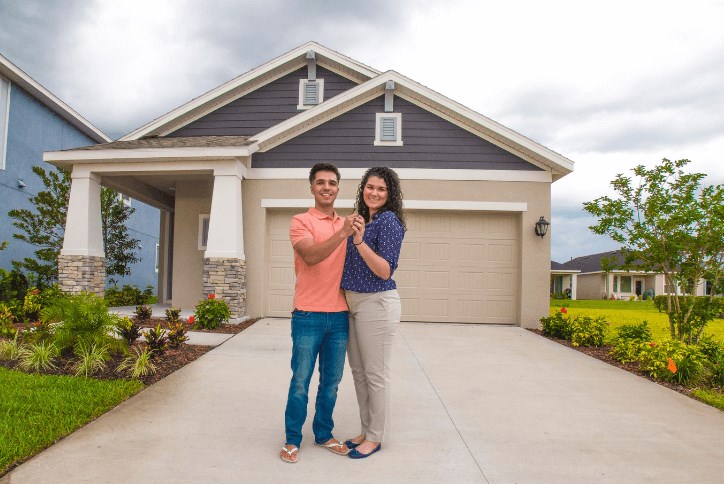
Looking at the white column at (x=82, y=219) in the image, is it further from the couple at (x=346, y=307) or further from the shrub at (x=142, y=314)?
the couple at (x=346, y=307)

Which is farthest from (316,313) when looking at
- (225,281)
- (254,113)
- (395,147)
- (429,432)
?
(254,113)

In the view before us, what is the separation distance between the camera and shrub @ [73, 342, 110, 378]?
4.94 meters

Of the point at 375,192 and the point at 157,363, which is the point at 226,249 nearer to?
the point at 157,363

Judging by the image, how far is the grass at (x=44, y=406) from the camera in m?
3.18

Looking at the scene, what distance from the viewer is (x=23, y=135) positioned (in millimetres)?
13008

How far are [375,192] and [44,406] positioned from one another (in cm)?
319

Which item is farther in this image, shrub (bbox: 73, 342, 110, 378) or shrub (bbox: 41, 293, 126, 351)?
shrub (bbox: 41, 293, 126, 351)

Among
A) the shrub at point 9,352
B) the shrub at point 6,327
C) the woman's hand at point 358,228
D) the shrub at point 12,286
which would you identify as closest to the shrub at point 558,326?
the woman's hand at point 358,228

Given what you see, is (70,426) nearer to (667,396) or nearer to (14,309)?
(667,396)

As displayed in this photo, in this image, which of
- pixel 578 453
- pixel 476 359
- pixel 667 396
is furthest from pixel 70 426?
pixel 667 396

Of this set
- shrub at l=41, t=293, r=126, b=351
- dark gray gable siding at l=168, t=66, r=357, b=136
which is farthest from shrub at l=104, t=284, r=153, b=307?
shrub at l=41, t=293, r=126, b=351

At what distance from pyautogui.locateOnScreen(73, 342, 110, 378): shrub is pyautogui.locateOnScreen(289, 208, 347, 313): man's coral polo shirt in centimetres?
318

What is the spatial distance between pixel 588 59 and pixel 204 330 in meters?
9.42

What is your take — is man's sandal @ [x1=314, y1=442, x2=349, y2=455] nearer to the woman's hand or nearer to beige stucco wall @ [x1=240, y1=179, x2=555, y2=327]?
the woman's hand
